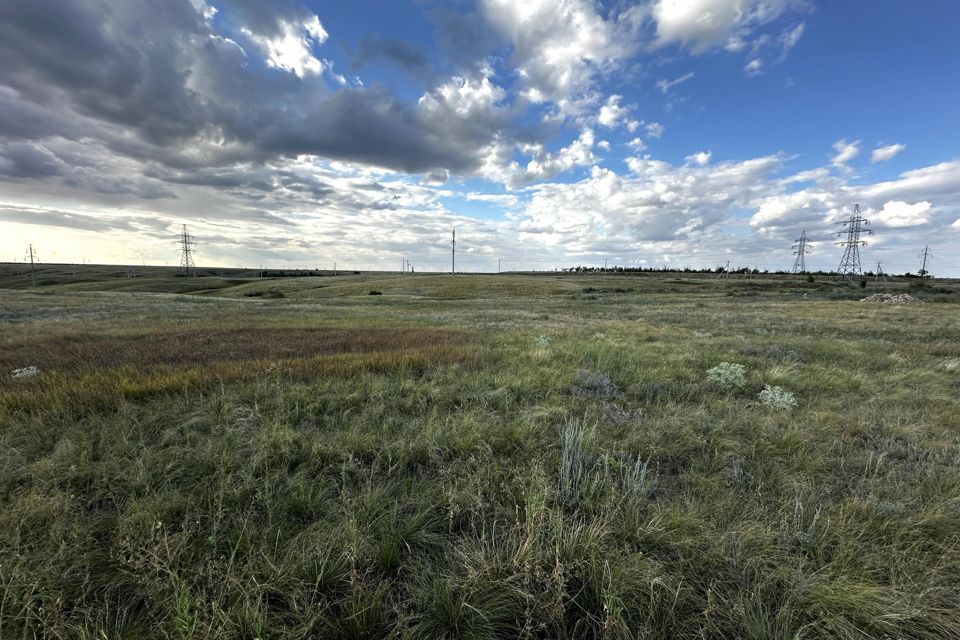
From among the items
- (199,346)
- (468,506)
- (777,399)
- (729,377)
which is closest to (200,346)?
(199,346)

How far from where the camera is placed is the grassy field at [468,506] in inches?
104

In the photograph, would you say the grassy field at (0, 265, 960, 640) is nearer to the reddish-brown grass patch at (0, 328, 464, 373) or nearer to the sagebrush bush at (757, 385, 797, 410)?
the sagebrush bush at (757, 385, 797, 410)

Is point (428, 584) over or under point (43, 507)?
under

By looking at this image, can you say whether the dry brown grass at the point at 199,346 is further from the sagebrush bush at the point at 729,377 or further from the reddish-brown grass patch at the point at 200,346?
the sagebrush bush at the point at 729,377

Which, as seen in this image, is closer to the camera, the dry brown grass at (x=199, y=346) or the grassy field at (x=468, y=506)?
the grassy field at (x=468, y=506)

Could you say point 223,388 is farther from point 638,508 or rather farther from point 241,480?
point 638,508

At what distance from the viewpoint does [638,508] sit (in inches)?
149

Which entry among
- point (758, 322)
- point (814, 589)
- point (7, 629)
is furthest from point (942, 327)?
point (7, 629)

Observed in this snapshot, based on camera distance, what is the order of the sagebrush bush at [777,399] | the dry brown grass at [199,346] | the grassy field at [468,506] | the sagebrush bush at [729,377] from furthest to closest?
the dry brown grass at [199,346] → the sagebrush bush at [729,377] → the sagebrush bush at [777,399] → the grassy field at [468,506]

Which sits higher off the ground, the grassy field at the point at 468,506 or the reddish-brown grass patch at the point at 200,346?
the reddish-brown grass patch at the point at 200,346

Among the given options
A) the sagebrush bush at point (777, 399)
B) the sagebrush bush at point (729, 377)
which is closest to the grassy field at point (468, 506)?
the sagebrush bush at point (729, 377)

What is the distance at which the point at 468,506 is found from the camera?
12.6 ft

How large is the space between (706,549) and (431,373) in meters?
6.62

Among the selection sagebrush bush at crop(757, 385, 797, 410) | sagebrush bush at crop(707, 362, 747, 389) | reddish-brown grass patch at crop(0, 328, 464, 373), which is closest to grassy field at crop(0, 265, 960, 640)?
sagebrush bush at crop(707, 362, 747, 389)
